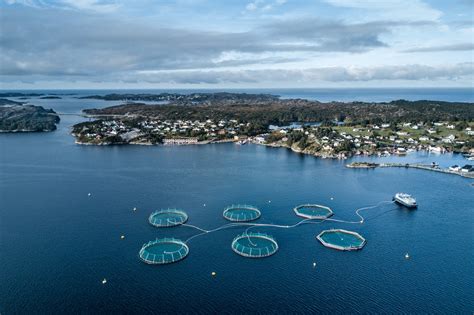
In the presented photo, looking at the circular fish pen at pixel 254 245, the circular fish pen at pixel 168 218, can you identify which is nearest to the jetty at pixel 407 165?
the circular fish pen at pixel 254 245

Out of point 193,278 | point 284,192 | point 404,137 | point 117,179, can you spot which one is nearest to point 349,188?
point 284,192

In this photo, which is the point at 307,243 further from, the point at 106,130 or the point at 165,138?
the point at 106,130

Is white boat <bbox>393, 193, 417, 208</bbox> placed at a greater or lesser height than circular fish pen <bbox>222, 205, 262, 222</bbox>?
greater

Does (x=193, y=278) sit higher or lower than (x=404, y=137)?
lower

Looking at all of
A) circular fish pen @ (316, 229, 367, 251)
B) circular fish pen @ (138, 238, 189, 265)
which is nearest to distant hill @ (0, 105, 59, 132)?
circular fish pen @ (138, 238, 189, 265)

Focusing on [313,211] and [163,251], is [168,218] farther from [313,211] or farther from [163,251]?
[313,211]

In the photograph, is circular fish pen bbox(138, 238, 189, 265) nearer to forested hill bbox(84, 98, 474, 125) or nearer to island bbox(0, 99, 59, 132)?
forested hill bbox(84, 98, 474, 125)

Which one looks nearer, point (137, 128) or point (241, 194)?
point (241, 194)
